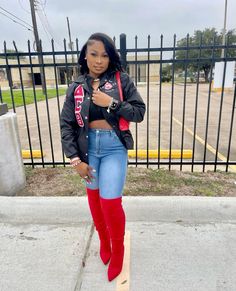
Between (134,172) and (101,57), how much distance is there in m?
2.11

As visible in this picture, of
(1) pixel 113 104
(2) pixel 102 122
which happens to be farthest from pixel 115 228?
(1) pixel 113 104

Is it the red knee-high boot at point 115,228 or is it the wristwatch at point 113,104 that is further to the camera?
the red knee-high boot at point 115,228

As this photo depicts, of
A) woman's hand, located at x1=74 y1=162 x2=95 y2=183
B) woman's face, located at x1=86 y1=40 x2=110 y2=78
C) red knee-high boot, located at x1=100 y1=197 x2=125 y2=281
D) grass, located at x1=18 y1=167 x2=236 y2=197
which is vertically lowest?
grass, located at x1=18 y1=167 x2=236 y2=197

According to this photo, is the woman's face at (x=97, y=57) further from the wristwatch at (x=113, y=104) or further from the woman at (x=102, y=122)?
the wristwatch at (x=113, y=104)

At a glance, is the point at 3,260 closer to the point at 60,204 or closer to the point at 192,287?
the point at 60,204

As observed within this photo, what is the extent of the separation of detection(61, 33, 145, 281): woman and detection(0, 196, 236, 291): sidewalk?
0.40m

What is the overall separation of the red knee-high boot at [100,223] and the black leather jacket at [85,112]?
293 mm

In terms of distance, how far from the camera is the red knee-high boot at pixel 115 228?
1.66 m

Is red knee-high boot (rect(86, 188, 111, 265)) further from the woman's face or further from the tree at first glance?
the tree

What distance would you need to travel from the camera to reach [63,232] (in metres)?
2.37

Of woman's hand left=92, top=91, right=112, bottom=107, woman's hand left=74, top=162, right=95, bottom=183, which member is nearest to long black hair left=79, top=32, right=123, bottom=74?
woman's hand left=92, top=91, right=112, bottom=107

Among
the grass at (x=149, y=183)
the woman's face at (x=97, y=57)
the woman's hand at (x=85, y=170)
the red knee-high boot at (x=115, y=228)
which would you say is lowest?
the grass at (x=149, y=183)

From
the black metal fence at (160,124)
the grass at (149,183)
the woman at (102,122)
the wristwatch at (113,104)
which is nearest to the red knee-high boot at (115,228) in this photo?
the woman at (102,122)

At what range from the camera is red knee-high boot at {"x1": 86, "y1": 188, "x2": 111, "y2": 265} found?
5.98 feet
